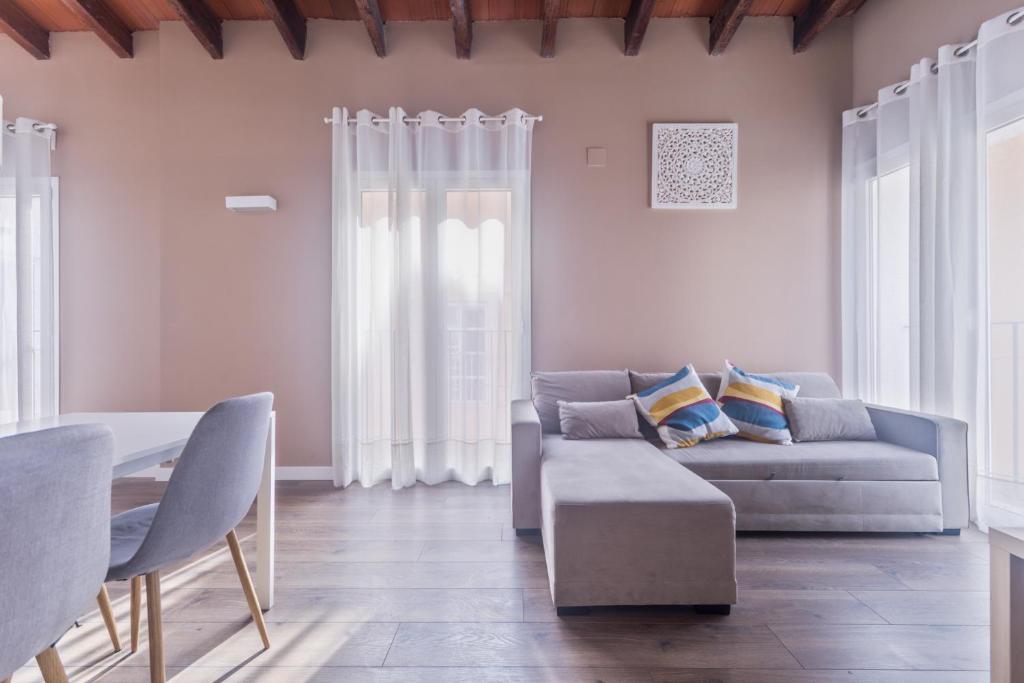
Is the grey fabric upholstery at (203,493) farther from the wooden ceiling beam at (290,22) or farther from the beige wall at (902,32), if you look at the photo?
the beige wall at (902,32)

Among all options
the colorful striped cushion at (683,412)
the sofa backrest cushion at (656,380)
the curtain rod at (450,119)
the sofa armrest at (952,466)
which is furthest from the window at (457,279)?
the sofa armrest at (952,466)

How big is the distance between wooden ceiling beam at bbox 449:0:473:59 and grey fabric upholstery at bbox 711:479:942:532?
10.5 ft

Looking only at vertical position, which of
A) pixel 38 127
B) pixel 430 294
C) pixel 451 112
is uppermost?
pixel 451 112

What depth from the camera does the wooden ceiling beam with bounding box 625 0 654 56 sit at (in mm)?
3120

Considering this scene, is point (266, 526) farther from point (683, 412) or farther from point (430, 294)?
point (683, 412)

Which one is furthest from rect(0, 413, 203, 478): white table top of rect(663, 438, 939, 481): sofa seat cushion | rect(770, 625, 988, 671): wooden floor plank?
rect(663, 438, 939, 481): sofa seat cushion

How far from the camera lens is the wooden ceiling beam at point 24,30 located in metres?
3.26

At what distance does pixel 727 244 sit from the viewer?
359 centimetres

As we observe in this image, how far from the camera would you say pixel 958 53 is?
2.65 meters

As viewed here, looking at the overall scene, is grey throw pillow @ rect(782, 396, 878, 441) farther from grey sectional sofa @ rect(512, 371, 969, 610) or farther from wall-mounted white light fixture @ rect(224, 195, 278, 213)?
wall-mounted white light fixture @ rect(224, 195, 278, 213)

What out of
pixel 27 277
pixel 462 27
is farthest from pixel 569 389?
pixel 27 277

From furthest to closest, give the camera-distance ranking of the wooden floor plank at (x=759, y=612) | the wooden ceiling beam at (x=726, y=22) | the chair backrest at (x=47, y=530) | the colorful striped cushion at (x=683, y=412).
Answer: the wooden ceiling beam at (x=726, y=22), the colorful striped cushion at (x=683, y=412), the wooden floor plank at (x=759, y=612), the chair backrest at (x=47, y=530)

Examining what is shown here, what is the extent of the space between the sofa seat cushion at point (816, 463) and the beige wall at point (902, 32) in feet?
7.53

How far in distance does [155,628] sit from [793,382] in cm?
341
